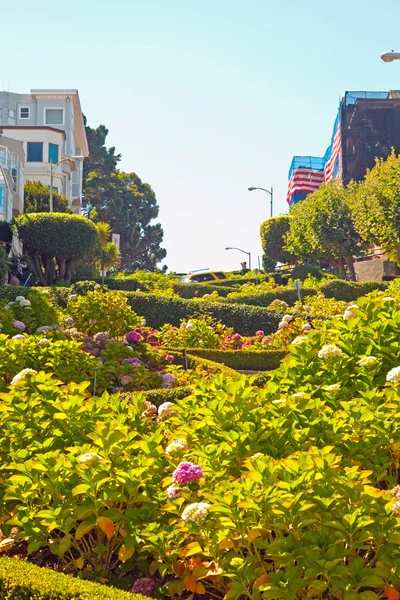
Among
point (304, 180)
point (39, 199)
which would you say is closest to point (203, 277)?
point (39, 199)

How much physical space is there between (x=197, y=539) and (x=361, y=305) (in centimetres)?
378

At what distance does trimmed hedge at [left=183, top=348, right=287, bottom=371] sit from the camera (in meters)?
16.7

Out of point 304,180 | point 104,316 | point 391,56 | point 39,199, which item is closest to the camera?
point 104,316

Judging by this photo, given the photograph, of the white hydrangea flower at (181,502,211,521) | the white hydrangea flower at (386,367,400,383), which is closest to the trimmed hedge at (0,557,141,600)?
the white hydrangea flower at (181,502,211,521)

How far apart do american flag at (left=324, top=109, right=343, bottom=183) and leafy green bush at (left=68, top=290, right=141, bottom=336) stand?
207ft

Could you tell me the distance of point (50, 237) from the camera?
3606 centimetres

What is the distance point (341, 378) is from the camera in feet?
23.8

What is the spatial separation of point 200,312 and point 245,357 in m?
6.39

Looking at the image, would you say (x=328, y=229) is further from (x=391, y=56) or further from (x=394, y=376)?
(x=394, y=376)

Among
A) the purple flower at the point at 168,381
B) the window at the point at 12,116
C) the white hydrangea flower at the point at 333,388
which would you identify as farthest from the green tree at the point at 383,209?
the window at the point at 12,116

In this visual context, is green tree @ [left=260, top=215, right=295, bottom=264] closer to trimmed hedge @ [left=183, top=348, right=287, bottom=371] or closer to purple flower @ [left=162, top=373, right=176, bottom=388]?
trimmed hedge @ [left=183, top=348, right=287, bottom=371]

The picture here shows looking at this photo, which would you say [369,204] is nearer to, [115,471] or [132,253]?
[115,471]

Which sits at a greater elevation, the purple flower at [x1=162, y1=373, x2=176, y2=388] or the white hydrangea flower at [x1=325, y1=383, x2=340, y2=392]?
the white hydrangea flower at [x1=325, y1=383, x2=340, y2=392]

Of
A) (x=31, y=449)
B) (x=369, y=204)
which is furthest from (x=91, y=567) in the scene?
(x=369, y=204)
